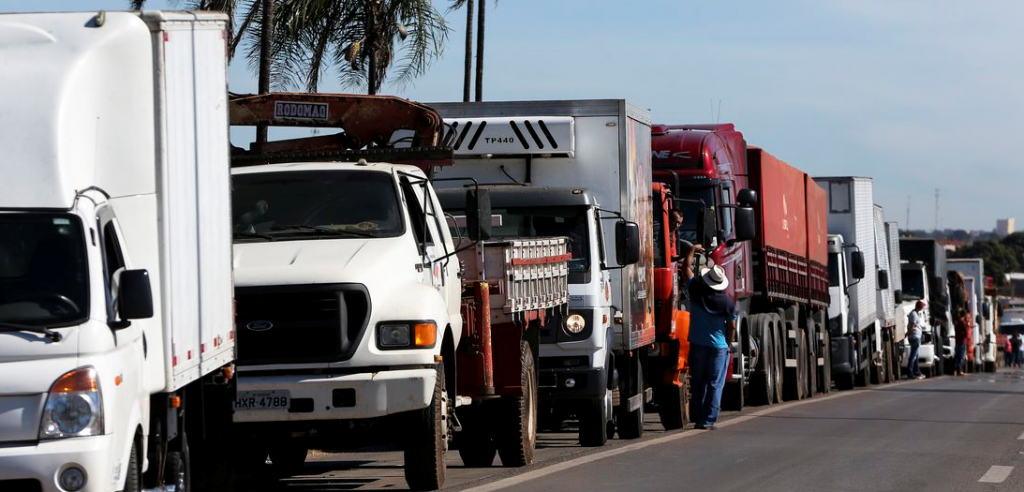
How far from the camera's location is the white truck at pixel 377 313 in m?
10.4

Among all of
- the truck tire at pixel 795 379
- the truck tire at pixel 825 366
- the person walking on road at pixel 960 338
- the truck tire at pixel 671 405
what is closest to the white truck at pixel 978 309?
the person walking on road at pixel 960 338

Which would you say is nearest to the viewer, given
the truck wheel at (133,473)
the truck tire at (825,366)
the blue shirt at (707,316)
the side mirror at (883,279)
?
the truck wheel at (133,473)

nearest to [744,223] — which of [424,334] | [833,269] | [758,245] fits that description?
[758,245]

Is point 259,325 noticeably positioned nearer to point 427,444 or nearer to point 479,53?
point 427,444

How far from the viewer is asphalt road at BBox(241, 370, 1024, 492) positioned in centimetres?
1166

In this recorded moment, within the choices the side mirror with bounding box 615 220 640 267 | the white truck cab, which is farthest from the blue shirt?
the white truck cab

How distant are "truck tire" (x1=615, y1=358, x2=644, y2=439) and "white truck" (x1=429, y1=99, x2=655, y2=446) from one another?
0.01 meters

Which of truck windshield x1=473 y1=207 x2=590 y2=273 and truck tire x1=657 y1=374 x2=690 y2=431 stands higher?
truck windshield x1=473 y1=207 x2=590 y2=273

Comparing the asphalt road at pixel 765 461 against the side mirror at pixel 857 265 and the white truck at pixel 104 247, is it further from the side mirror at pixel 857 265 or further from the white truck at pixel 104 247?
the side mirror at pixel 857 265

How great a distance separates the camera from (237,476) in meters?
13.6

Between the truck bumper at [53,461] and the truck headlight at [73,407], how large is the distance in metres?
0.04

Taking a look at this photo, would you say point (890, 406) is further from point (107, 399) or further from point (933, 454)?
point (107, 399)

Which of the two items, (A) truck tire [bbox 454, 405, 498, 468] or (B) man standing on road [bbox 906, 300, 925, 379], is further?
(B) man standing on road [bbox 906, 300, 925, 379]

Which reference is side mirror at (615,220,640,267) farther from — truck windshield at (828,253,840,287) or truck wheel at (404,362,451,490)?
truck windshield at (828,253,840,287)
